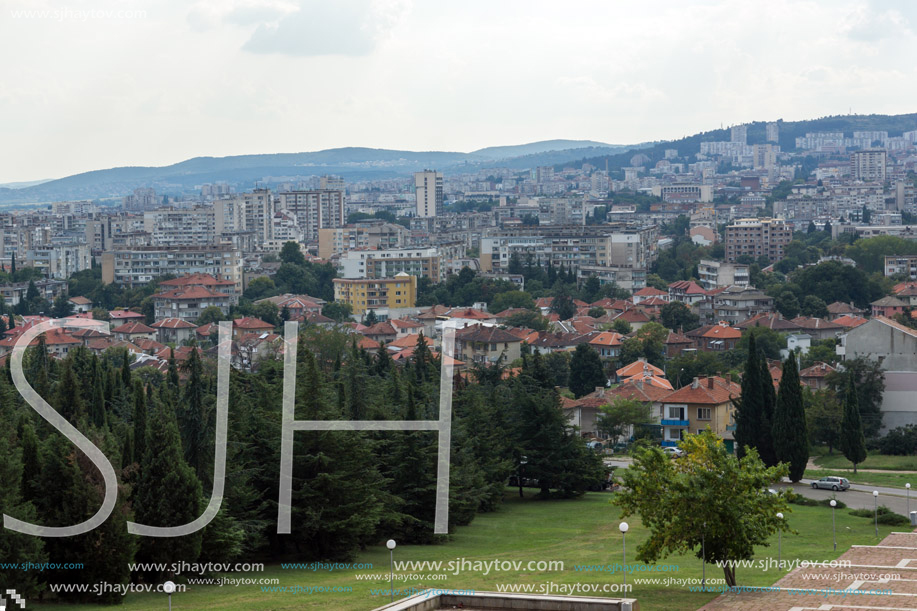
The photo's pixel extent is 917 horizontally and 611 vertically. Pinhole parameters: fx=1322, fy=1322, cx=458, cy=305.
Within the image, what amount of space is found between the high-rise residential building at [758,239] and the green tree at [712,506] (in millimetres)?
85645

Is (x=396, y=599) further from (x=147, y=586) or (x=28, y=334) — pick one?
(x=28, y=334)

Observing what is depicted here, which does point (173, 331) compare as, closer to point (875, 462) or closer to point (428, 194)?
point (875, 462)

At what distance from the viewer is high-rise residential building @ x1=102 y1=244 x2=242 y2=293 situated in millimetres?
86062

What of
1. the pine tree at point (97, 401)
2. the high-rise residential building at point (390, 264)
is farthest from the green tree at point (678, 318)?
the pine tree at point (97, 401)

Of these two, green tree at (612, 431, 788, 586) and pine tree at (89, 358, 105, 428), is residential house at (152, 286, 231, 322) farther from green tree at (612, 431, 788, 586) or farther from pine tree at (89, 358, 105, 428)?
green tree at (612, 431, 788, 586)

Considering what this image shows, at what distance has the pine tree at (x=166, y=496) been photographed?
16.3m

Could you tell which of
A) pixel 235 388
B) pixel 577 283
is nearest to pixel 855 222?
pixel 577 283

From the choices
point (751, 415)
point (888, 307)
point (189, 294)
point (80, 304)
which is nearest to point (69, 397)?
point (751, 415)

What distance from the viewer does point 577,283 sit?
276 feet

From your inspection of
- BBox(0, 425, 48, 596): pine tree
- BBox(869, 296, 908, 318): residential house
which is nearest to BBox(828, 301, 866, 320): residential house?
BBox(869, 296, 908, 318): residential house

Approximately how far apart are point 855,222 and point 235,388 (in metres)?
106

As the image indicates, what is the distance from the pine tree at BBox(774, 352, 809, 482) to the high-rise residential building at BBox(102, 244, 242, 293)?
2392 inches

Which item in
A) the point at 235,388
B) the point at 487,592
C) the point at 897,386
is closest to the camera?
the point at 487,592

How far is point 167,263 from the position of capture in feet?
289
